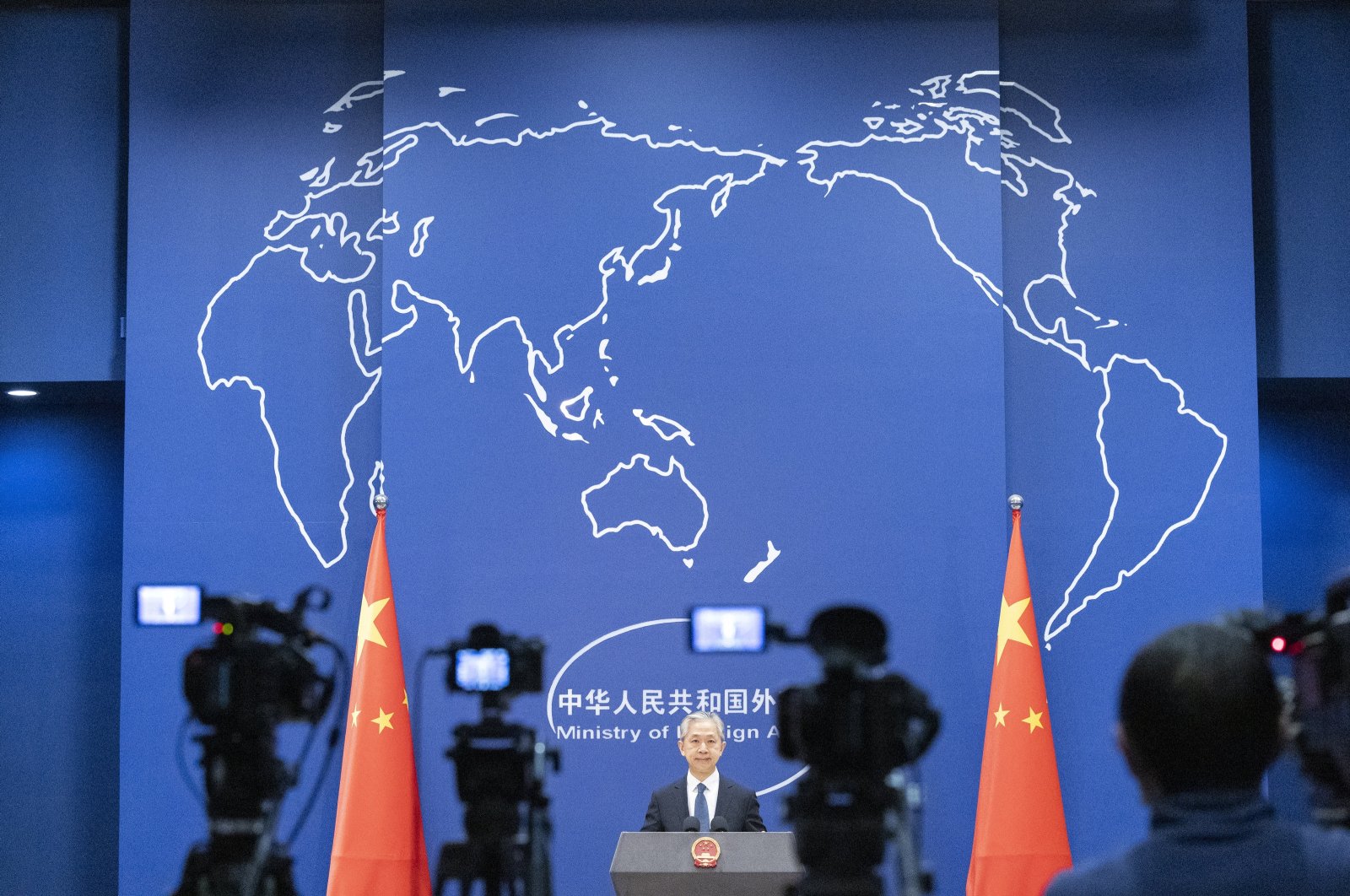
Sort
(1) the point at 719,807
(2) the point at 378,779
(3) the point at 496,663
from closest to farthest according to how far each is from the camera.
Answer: (3) the point at 496,663
(2) the point at 378,779
(1) the point at 719,807

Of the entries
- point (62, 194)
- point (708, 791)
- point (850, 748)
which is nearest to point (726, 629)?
point (850, 748)

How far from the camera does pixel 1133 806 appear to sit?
498 centimetres

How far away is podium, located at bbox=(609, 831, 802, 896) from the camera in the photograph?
10.2ft

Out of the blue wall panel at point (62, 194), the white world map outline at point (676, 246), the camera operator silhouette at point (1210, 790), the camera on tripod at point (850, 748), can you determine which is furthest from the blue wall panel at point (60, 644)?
the camera operator silhouette at point (1210, 790)

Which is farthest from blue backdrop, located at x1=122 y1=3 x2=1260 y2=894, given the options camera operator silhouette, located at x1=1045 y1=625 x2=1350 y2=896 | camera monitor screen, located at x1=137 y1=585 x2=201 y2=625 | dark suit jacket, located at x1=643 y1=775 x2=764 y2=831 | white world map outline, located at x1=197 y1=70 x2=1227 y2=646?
camera operator silhouette, located at x1=1045 y1=625 x2=1350 y2=896

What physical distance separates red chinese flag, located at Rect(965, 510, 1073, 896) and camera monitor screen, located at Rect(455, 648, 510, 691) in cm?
210

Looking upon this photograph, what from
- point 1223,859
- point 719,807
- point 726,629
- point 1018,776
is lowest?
point 719,807

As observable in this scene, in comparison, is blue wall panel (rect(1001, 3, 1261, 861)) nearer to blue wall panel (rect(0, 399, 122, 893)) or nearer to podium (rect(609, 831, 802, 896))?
podium (rect(609, 831, 802, 896))

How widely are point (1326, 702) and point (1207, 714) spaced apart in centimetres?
153

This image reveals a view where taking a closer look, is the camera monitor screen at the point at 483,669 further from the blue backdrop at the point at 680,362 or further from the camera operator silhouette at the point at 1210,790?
the camera operator silhouette at the point at 1210,790

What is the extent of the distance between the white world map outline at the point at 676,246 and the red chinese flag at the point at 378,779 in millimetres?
672

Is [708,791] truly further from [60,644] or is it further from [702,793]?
[60,644]

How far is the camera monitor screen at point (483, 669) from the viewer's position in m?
3.20

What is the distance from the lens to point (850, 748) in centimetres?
225
